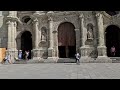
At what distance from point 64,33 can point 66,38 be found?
2.42 ft

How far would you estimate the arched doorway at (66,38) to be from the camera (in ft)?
93.4

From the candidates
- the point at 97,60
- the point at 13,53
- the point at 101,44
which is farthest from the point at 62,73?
the point at 13,53

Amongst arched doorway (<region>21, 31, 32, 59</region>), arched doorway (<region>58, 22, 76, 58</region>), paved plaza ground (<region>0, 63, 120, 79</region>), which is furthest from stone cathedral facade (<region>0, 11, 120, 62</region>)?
paved plaza ground (<region>0, 63, 120, 79</region>)

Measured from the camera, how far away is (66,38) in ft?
93.7

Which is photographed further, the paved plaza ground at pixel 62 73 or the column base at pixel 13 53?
the column base at pixel 13 53

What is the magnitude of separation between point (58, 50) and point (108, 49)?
6887mm

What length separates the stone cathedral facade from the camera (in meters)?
26.9

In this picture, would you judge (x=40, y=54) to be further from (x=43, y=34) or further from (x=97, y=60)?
(x=97, y=60)

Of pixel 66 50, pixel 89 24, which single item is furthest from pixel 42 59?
pixel 89 24

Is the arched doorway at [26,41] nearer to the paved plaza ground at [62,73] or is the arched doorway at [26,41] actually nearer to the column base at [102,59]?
the column base at [102,59]

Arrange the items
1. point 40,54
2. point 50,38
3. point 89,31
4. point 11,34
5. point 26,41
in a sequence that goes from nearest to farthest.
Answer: point 89,31 < point 50,38 < point 40,54 < point 11,34 < point 26,41

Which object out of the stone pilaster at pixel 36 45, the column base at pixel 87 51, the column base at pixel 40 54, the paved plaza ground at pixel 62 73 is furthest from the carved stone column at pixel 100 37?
the paved plaza ground at pixel 62 73
